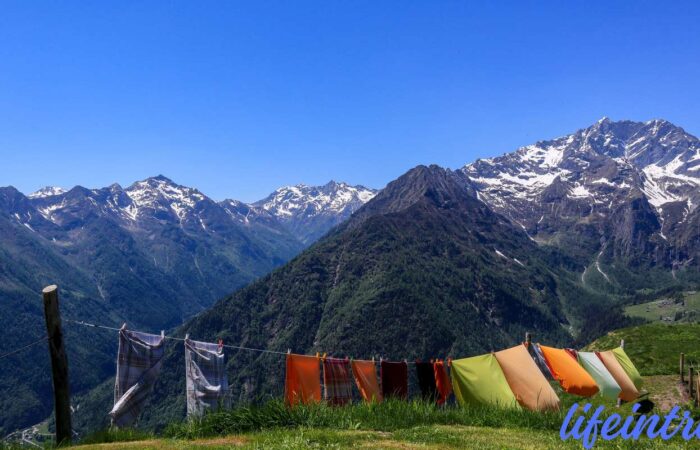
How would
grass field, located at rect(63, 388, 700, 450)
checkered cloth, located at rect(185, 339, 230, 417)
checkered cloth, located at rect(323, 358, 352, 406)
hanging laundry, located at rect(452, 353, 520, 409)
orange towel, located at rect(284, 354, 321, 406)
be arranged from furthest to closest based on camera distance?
checkered cloth, located at rect(323, 358, 352, 406)
hanging laundry, located at rect(452, 353, 520, 409)
orange towel, located at rect(284, 354, 321, 406)
checkered cloth, located at rect(185, 339, 230, 417)
grass field, located at rect(63, 388, 700, 450)

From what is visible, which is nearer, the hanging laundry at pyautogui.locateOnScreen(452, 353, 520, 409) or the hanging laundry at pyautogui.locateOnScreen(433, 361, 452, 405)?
the hanging laundry at pyautogui.locateOnScreen(452, 353, 520, 409)

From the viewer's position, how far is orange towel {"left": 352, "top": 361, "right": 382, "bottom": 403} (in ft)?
68.9

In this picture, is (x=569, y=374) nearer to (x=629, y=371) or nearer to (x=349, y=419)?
(x=629, y=371)

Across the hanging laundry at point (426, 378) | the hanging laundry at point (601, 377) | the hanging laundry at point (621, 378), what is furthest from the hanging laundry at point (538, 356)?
the hanging laundry at point (426, 378)

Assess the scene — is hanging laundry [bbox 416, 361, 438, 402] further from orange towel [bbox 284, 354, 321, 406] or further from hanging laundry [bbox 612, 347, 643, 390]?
hanging laundry [bbox 612, 347, 643, 390]

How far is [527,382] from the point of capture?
20156 millimetres

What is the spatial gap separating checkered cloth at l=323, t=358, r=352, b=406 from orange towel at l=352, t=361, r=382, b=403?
1.55 feet

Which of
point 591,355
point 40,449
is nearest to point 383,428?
point 40,449

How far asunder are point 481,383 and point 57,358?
1419 cm

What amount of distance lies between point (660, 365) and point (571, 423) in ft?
68.4

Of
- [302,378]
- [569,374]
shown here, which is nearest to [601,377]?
[569,374]

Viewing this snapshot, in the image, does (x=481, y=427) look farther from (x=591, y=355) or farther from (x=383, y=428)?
(x=591, y=355)

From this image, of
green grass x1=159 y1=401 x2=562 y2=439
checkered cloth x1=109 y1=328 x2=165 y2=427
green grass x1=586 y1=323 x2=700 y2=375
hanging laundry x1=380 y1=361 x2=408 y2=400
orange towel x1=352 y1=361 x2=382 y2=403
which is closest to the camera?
green grass x1=159 y1=401 x2=562 y2=439

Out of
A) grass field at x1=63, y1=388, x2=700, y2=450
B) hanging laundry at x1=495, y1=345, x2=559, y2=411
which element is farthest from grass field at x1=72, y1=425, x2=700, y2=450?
hanging laundry at x1=495, y1=345, x2=559, y2=411
